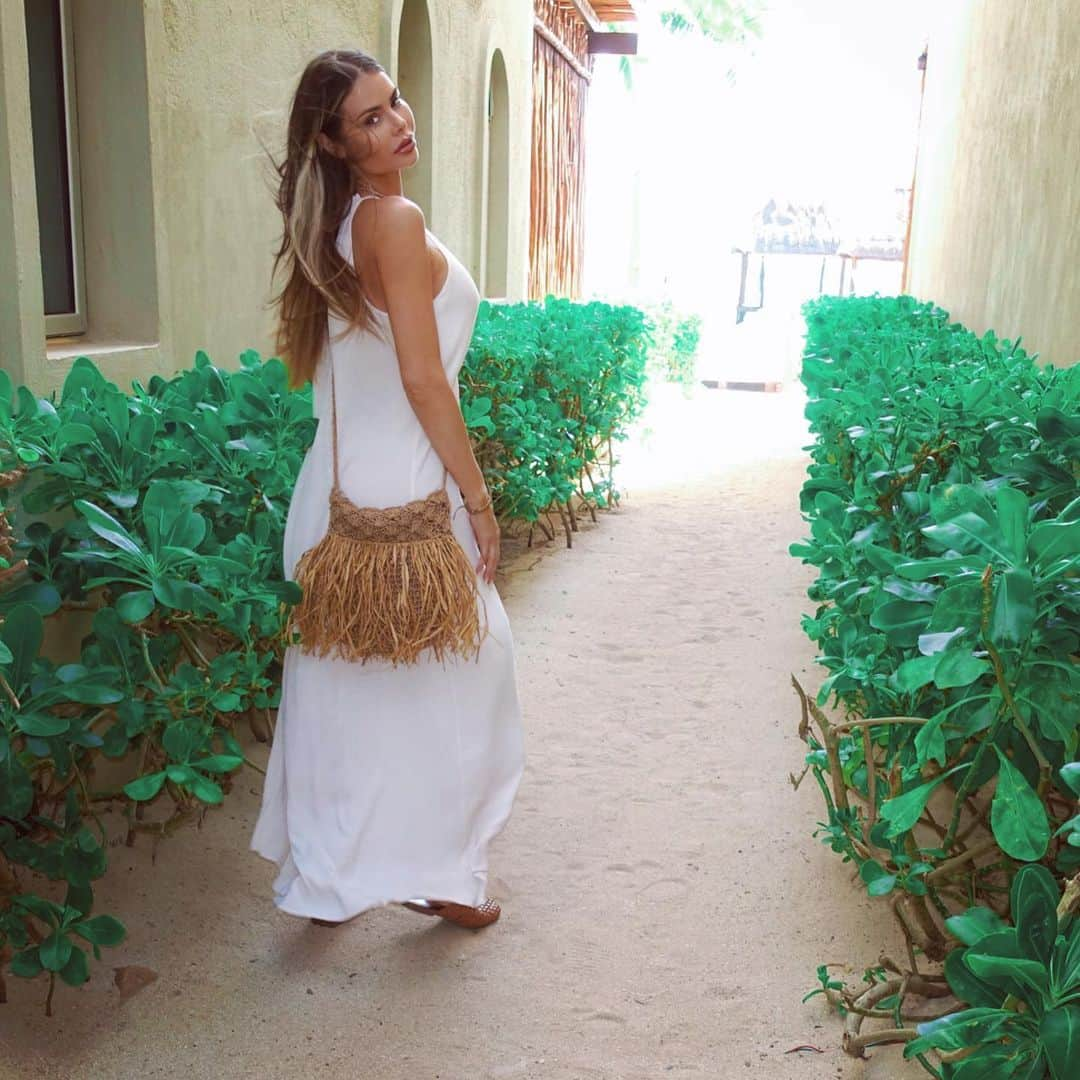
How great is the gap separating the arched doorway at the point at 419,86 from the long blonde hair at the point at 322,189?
17.1ft

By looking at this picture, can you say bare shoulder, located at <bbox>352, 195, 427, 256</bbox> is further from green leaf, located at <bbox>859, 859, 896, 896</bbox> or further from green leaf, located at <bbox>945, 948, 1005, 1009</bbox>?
green leaf, located at <bbox>945, 948, 1005, 1009</bbox>

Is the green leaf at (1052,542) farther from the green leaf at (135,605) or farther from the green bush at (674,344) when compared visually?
the green bush at (674,344)

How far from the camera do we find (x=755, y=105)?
35656mm

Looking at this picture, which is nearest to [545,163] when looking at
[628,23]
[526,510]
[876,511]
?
[628,23]

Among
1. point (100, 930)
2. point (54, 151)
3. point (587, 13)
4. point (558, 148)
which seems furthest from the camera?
point (587, 13)

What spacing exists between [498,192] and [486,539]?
7934 mm

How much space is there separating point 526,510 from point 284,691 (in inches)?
143

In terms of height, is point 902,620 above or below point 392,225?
below

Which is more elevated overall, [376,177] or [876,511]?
[376,177]

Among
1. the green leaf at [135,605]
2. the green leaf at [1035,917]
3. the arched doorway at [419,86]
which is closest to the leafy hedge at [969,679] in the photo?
the green leaf at [1035,917]

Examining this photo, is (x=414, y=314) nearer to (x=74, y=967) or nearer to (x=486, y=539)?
(x=486, y=539)

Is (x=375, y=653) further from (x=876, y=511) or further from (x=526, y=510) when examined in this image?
(x=526, y=510)

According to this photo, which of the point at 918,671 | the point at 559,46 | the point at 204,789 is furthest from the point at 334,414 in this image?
the point at 559,46

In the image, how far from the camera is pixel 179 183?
13.8ft
